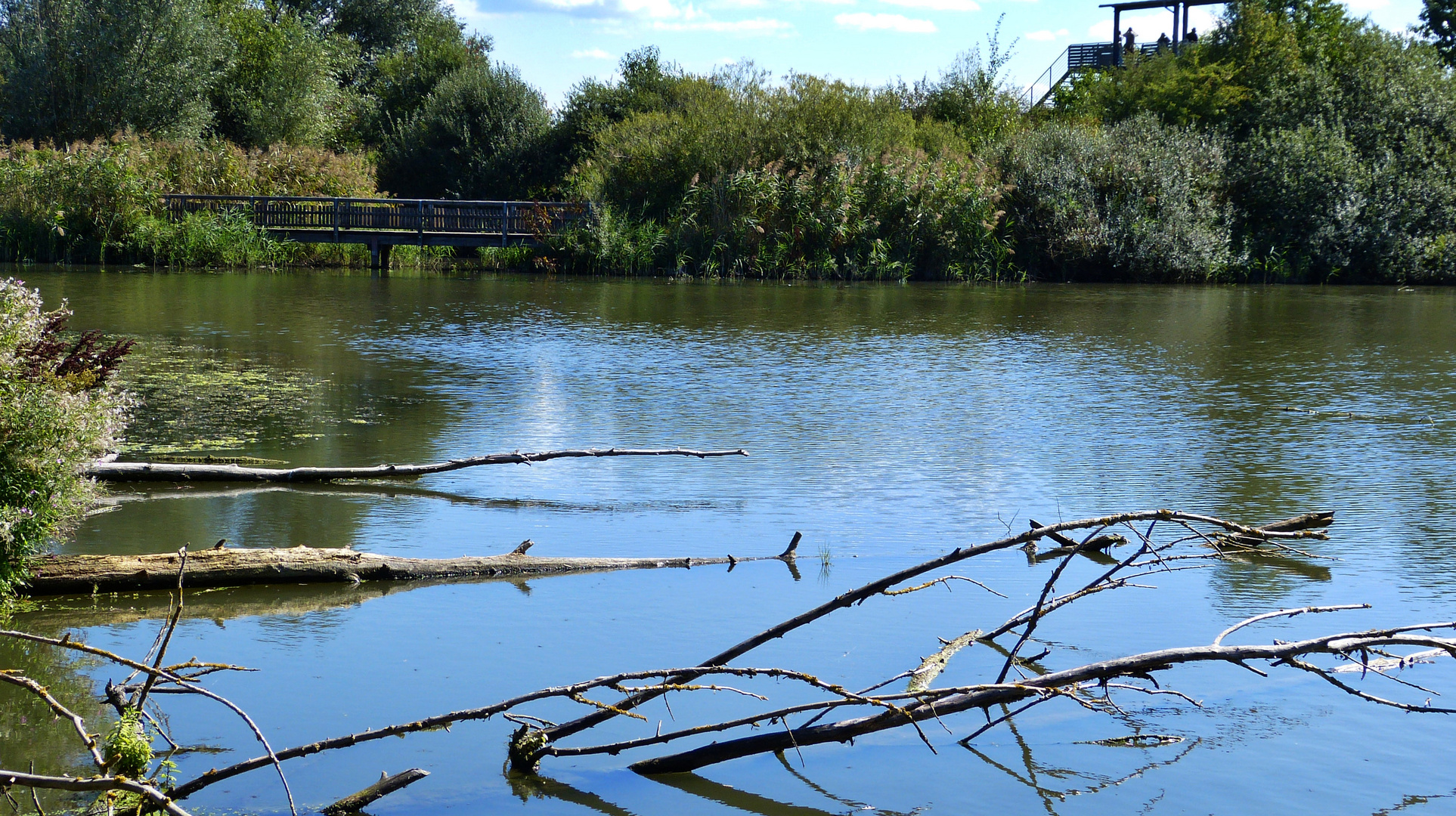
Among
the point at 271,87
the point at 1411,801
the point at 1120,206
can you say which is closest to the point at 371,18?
the point at 271,87

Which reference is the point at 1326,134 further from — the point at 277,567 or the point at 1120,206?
the point at 277,567

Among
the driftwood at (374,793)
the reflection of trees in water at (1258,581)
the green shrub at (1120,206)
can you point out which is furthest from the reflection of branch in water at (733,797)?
the green shrub at (1120,206)

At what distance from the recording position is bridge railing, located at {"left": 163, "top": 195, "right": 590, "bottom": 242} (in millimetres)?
26359

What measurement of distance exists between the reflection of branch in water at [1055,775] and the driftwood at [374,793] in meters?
1.54

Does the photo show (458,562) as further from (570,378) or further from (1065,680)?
(570,378)

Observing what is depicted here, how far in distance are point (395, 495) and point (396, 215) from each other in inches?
860

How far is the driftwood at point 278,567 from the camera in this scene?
15.0ft

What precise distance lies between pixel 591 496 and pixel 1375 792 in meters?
3.98

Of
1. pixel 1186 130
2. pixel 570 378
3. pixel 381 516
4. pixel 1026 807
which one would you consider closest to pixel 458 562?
pixel 381 516

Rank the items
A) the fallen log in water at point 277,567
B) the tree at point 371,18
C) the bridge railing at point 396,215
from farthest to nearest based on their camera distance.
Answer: the tree at point 371,18
the bridge railing at point 396,215
the fallen log in water at point 277,567

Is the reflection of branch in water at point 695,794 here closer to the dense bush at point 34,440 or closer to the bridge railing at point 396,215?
the dense bush at point 34,440

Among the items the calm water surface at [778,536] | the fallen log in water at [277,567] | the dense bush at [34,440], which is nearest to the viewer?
the calm water surface at [778,536]

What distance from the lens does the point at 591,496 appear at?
254 inches

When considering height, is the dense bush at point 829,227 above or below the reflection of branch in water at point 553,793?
above
